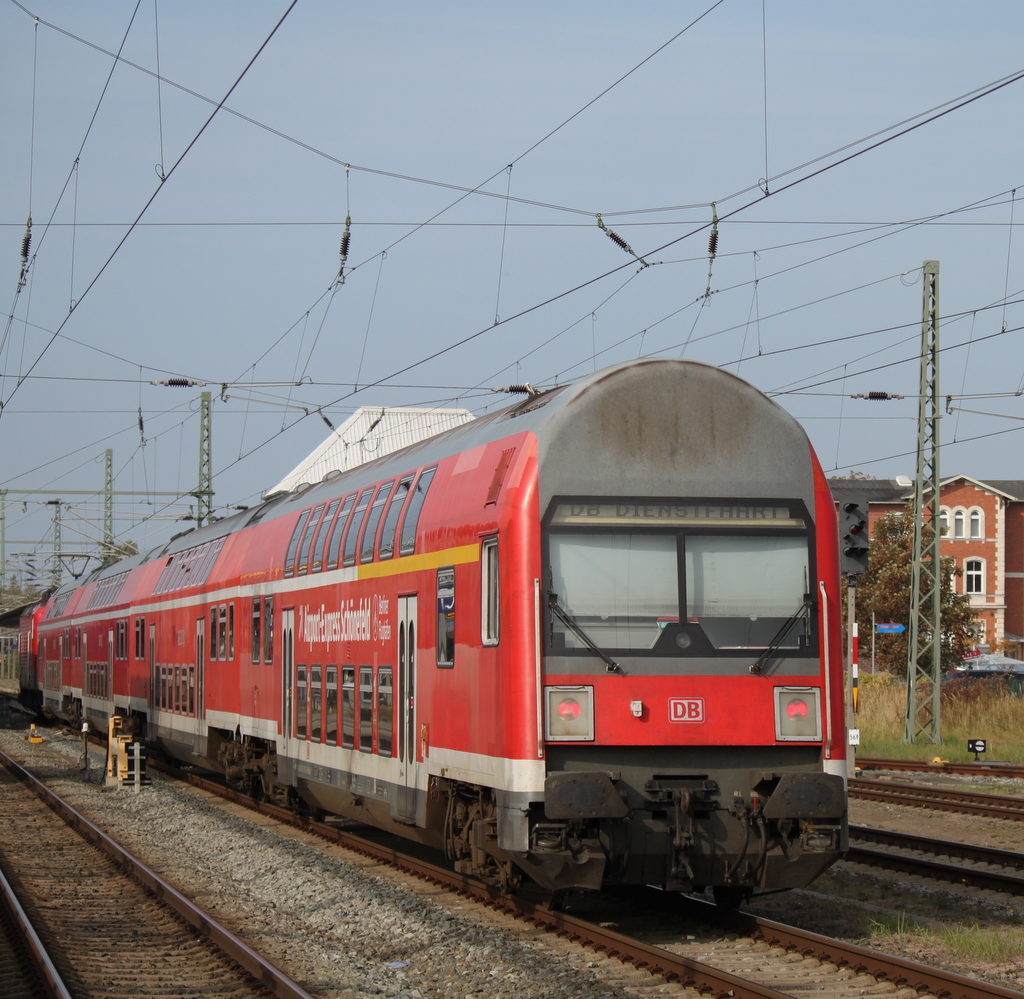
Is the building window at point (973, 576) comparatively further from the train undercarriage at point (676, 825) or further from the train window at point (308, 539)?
the train undercarriage at point (676, 825)

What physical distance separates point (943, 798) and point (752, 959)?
36.9 feet

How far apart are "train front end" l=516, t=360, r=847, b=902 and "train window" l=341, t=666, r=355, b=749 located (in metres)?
4.64

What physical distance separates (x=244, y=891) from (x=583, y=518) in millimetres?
5345

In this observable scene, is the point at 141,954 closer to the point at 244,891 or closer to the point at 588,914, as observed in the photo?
the point at 244,891

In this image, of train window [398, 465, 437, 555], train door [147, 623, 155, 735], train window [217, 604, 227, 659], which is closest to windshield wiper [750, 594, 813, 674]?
train window [398, 465, 437, 555]

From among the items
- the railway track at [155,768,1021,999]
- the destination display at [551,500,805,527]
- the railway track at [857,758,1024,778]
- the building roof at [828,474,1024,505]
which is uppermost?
the building roof at [828,474,1024,505]

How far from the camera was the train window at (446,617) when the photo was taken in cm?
1071

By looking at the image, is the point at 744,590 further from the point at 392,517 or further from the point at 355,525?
the point at 355,525

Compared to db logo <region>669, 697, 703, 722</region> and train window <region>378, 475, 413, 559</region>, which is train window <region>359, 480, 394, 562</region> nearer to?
train window <region>378, 475, 413, 559</region>

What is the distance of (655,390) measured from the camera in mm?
→ 10070

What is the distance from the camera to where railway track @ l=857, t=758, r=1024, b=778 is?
2266 cm

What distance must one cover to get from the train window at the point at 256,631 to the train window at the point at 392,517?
17.7 ft

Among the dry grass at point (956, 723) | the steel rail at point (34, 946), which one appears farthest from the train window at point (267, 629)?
the dry grass at point (956, 723)

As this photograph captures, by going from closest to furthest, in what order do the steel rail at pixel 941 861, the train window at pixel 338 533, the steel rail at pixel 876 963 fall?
the steel rail at pixel 876 963
the steel rail at pixel 941 861
the train window at pixel 338 533
